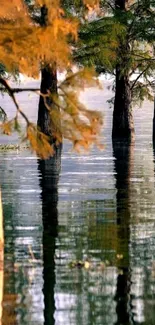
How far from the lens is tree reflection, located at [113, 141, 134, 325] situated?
44.0ft

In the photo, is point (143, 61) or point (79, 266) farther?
point (143, 61)

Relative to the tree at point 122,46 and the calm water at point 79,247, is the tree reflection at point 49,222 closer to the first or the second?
the calm water at point 79,247

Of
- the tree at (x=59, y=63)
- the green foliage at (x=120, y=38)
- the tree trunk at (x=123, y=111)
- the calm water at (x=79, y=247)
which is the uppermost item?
the green foliage at (x=120, y=38)

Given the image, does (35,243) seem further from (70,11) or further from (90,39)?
(70,11)

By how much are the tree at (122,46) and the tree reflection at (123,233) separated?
4.30m

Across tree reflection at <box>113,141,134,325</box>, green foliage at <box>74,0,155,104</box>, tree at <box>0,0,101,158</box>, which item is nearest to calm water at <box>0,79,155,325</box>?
tree reflection at <box>113,141,134,325</box>

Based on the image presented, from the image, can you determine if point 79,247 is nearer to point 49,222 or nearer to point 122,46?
point 49,222

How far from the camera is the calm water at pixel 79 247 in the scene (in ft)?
43.7

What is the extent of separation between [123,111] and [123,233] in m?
31.3

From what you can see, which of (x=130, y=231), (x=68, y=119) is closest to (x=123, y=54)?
(x=130, y=231)

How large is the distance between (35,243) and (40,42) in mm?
3996

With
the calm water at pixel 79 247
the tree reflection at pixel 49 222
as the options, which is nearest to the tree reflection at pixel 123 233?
the calm water at pixel 79 247

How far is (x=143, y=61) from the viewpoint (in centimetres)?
5200

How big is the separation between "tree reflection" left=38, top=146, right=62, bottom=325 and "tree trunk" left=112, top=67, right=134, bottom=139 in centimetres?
1152
